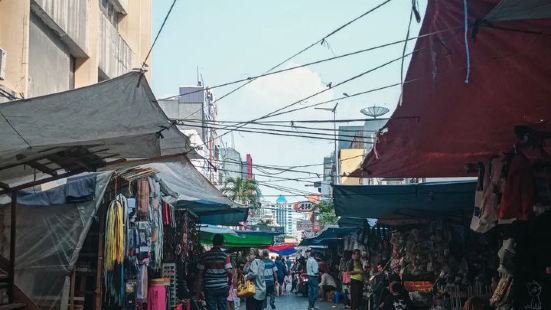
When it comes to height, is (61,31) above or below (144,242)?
above

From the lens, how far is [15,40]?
1026 centimetres

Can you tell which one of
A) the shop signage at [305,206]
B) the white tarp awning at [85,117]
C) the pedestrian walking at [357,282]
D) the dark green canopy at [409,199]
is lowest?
the pedestrian walking at [357,282]

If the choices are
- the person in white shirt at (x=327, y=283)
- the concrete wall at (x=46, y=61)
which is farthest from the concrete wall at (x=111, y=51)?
the person in white shirt at (x=327, y=283)

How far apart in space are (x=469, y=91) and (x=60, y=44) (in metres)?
9.93

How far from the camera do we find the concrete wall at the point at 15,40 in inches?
400

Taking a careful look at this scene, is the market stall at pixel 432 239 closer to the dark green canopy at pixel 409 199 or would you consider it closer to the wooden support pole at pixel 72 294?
the dark green canopy at pixel 409 199

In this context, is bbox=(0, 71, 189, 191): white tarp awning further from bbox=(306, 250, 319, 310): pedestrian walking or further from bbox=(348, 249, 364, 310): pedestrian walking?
bbox=(306, 250, 319, 310): pedestrian walking

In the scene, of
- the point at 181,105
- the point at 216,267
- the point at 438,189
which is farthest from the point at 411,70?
the point at 181,105

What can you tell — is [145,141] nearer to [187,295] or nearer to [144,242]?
[144,242]

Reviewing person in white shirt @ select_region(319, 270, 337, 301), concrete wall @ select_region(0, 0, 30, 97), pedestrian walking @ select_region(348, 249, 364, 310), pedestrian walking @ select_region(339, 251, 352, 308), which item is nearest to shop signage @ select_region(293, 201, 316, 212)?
pedestrian walking @ select_region(339, 251, 352, 308)

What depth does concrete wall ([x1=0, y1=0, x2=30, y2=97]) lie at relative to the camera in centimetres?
1016

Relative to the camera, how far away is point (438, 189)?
9.78 m

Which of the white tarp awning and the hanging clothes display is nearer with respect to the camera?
the white tarp awning

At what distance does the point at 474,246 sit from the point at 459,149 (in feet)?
7.80
